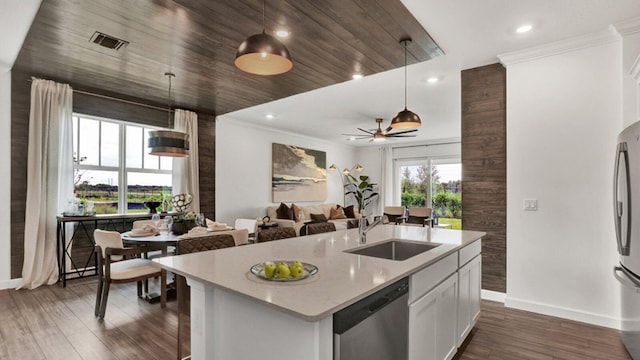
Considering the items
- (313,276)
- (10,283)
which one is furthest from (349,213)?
(313,276)

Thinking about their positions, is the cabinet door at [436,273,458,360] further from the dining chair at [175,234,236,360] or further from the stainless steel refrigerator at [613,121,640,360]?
the dining chair at [175,234,236,360]

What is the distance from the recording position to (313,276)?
147 centimetres

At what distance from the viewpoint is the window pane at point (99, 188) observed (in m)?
4.69

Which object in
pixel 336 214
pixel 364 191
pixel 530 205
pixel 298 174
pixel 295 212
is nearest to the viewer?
pixel 530 205

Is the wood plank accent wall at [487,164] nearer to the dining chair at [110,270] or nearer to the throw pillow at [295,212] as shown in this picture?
the dining chair at [110,270]

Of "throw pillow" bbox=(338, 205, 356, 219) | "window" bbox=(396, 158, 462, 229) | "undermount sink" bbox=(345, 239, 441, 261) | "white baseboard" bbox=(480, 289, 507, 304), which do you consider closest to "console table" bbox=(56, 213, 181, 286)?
"undermount sink" bbox=(345, 239, 441, 261)

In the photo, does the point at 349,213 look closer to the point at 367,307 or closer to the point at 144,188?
the point at 144,188

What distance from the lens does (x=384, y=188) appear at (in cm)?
972

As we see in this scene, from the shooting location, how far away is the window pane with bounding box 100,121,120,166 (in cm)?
491

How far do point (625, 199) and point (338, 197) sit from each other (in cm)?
775

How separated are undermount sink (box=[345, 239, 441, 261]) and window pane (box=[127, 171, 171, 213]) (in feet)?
14.6

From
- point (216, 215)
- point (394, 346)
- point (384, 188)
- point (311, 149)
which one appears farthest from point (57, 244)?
point (384, 188)

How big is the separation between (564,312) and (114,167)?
247 inches

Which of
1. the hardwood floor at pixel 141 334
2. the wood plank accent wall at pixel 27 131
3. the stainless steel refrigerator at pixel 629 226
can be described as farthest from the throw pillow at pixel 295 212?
the stainless steel refrigerator at pixel 629 226
